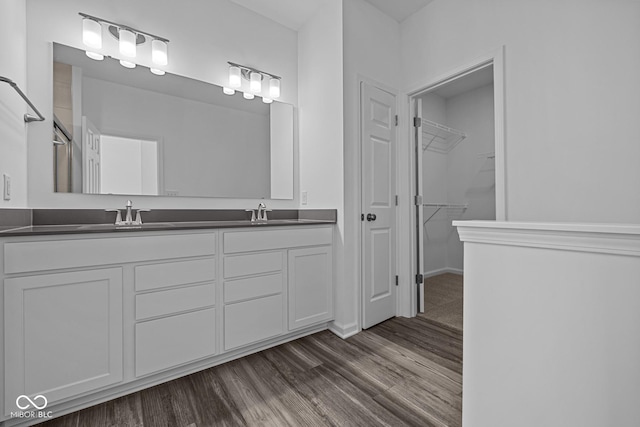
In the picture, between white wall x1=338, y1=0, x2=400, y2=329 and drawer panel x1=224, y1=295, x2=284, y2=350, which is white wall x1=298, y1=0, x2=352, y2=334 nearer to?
white wall x1=338, y1=0, x2=400, y2=329

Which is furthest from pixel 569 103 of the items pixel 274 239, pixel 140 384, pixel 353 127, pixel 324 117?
pixel 140 384

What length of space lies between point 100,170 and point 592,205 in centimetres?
289

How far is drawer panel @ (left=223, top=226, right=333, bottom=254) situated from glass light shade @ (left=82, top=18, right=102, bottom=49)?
1479mm

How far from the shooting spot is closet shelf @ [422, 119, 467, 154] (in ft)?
12.7

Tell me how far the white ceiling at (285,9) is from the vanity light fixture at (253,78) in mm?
497

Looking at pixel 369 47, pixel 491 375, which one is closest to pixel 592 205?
pixel 491 375

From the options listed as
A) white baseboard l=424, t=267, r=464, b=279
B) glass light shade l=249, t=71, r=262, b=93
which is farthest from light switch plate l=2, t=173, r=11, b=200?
white baseboard l=424, t=267, r=464, b=279

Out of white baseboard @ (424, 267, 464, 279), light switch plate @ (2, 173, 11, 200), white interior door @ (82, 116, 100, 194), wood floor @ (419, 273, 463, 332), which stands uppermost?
white interior door @ (82, 116, 100, 194)

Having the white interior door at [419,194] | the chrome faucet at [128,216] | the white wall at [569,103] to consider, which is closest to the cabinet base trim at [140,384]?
the chrome faucet at [128,216]

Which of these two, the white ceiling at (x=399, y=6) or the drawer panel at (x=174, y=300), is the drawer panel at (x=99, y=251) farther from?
the white ceiling at (x=399, y=6)

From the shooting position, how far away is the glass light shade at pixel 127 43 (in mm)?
1879

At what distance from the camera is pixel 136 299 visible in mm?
1453

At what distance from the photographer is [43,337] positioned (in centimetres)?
124

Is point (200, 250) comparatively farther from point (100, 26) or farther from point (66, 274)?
point (100, 26)
